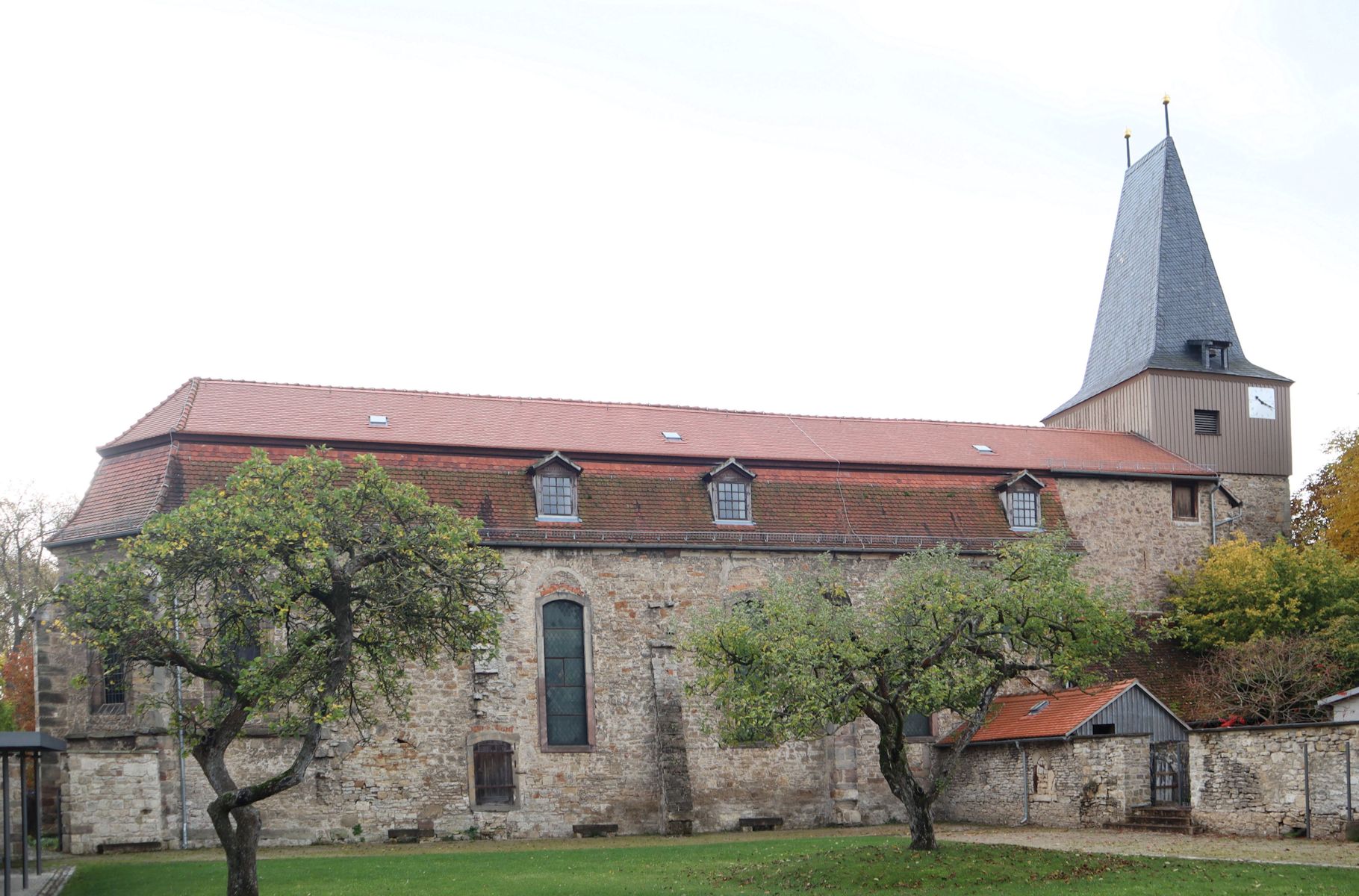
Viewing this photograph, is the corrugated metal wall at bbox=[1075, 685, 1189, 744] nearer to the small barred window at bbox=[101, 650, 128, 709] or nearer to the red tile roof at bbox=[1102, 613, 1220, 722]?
the red tile roof at bbox=[1102, 613, 1220, 722]

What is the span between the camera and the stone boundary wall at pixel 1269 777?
2142 cm

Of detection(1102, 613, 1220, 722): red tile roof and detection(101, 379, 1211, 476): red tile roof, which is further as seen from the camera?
detection(1102, 613, 1220, 722): red tile roof

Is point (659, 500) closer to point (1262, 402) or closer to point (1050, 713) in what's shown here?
point (1050, 713)

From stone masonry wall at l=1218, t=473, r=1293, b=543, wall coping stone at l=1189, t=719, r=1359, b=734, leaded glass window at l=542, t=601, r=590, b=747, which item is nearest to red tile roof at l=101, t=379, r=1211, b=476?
stone masonry wall at l=1218, t=473, r=1293, b=543

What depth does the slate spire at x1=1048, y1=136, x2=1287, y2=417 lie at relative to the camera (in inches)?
1651

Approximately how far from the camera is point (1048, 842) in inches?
933

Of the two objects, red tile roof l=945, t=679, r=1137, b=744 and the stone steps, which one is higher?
red tile roof l=945, t=679, r=1137, b=744

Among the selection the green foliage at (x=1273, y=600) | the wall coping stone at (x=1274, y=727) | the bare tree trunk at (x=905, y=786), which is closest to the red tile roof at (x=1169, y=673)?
the green foliage at (x=1273, y=600)

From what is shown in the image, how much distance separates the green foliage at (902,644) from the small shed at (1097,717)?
488cm

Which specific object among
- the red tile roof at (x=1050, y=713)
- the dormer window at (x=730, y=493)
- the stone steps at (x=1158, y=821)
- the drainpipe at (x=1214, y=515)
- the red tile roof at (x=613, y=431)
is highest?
the red tile roof at (x=613, y=431)

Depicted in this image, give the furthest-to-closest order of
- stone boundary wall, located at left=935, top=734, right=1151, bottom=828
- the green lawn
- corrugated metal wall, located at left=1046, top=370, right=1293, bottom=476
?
1. corrugated metal wall, located at left=1046, top=370, right=1293, bottom=476
2. stone boundary wall, located at left=935, top=734, right=1151, bottom=828
3. the green lawn

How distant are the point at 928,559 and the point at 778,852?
20.7 ft

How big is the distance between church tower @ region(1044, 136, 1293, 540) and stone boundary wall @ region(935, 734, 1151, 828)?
13818 millimetres

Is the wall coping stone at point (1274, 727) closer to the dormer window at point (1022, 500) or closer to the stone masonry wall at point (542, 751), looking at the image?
the stone masonry wall at point (542, 751)
